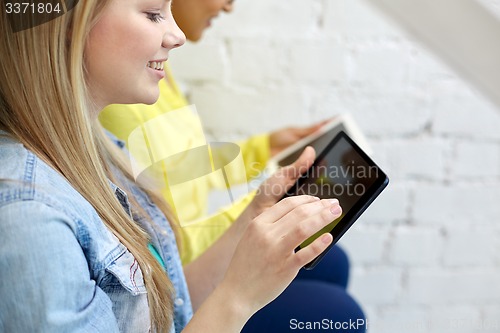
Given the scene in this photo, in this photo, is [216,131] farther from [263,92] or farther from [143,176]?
[143,176]

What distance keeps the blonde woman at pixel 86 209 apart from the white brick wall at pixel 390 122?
53 cm

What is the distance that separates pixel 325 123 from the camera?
3.09 feet

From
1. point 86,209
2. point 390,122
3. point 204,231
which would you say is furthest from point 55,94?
point 390,122

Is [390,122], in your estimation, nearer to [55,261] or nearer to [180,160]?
[180,160]

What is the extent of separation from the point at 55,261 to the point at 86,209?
0.19 ft

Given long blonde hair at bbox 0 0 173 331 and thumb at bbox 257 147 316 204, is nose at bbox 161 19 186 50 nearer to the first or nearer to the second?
long blonde hair at bbox 0 0 173 331

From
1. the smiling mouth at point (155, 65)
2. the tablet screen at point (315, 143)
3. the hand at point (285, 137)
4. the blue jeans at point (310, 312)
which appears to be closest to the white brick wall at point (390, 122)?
the hand at point (285, 137)

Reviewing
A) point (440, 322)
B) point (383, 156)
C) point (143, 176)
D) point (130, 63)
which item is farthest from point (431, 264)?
point (130, 63)

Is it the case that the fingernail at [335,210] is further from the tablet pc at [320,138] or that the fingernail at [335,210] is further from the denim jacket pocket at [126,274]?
the tablet pc at [320,138]

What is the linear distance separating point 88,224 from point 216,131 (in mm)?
629

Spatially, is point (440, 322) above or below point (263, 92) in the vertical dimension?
below

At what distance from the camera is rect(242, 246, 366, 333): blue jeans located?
692 mm

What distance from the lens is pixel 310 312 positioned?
710 mm

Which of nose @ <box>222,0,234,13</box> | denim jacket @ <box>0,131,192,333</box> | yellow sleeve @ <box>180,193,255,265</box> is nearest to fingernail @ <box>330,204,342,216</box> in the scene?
denim jacket @ <box>0,131,192,333</box>
